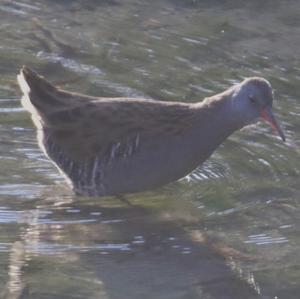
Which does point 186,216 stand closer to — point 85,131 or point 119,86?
point 85,131

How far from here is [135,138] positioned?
8.02 metres

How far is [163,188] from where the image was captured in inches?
328

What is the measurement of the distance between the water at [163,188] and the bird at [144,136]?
18 cm

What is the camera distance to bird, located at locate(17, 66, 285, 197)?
7992 mm

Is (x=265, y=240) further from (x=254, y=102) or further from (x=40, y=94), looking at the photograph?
(x=40, y=94)

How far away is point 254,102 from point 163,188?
888 mm

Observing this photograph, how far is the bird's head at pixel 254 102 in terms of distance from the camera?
7.99 m

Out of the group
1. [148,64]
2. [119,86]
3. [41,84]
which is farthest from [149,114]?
[148,64]

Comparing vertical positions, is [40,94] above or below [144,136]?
above

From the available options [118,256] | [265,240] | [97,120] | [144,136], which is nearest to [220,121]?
[144,136]

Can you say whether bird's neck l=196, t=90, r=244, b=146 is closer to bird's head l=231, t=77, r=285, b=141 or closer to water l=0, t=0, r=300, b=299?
bird's head l=231, t=77, r=285, b=141

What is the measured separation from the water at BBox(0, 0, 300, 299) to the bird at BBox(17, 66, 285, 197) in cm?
18

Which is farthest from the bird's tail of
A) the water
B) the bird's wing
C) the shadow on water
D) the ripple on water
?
the ripple on water

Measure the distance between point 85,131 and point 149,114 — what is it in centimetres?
44
